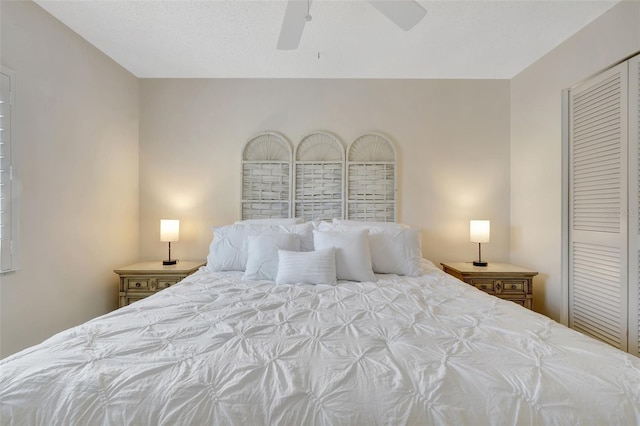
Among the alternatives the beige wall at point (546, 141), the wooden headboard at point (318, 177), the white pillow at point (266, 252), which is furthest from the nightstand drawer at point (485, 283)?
the white pillow at point (266, 252)

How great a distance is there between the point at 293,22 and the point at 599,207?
2.47m

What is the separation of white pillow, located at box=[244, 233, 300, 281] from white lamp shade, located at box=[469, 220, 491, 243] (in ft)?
5.60

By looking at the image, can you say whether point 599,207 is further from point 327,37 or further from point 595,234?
point 327,37

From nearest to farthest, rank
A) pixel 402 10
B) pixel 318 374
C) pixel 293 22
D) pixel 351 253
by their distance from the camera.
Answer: pixel 318 374 < pixel 402 10 < pixel 293 22 < pixel 351 253

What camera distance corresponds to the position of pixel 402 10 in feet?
4.95

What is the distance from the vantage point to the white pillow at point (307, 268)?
6.13 ft

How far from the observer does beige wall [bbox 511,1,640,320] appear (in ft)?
6.52

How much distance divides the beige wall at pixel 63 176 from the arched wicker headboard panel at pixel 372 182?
2248 mm

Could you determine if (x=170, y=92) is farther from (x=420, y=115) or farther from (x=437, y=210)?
(x=437, y=210)

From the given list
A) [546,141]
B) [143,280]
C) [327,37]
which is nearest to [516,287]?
[546,141]

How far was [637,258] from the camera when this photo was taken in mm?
1795

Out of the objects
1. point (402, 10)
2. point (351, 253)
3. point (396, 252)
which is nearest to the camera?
point (402, 10)

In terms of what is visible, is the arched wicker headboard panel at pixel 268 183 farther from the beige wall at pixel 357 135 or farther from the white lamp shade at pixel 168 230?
the white lamp shade at pixel 168 230

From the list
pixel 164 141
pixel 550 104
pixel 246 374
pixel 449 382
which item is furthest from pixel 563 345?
pixel 164 141
